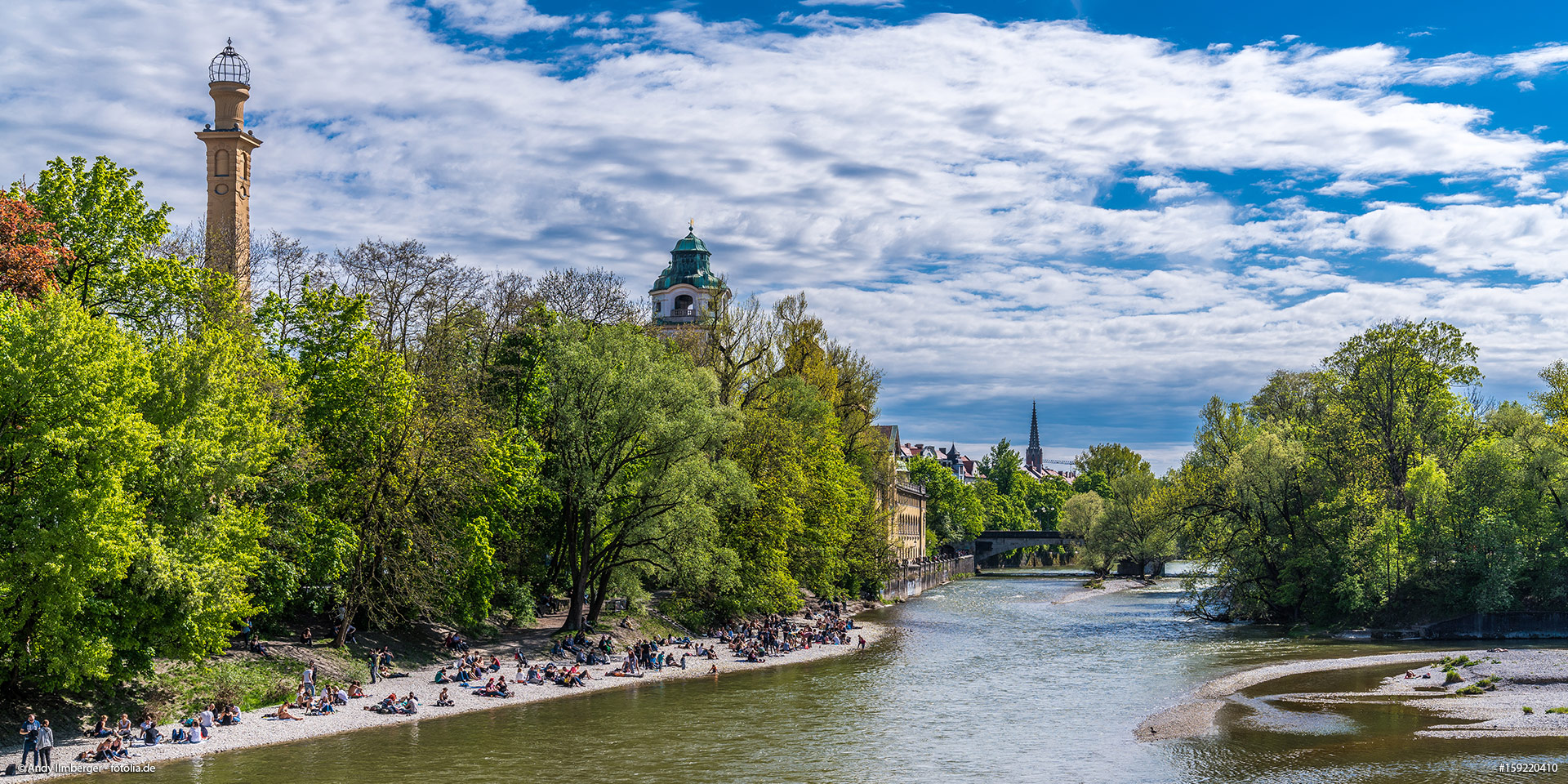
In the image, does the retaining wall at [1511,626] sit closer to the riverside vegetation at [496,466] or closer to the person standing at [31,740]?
the riverside vegetation at [496,466]

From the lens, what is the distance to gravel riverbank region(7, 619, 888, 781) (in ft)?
95.0

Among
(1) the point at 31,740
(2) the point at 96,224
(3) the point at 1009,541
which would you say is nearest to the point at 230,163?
(2) the point at 96,224

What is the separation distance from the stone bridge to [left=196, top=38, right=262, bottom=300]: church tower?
368 feet

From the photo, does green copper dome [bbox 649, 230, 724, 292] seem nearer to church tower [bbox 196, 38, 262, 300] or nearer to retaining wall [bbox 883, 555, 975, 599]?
retaining wall [bbox 883, 555, 975, 599]

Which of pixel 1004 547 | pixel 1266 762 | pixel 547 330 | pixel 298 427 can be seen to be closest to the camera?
pixel 1266 762

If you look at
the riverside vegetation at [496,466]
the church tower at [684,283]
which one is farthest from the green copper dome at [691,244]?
the riverside vegetation at [496,466]

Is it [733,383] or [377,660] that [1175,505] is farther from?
[377,660]

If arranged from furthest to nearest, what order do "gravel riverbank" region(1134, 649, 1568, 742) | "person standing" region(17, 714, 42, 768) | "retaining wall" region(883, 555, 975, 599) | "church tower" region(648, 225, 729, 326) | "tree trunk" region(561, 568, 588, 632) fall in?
"church tower" region(648, 225, 729, 326) < "retaining wall" region(883, 555, 975, 599) < "tree trunk" region(561, 568, 588, 632) < "gravel riverbank" region(1134, 649, 1568, 742) < "person standing" region(17, 714, 42, 768)

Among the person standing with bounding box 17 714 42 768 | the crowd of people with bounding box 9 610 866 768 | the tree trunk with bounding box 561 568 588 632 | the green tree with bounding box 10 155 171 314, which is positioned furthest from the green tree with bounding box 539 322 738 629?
the person standing with bounding box 17 714 42 768

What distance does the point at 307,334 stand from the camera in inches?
1668

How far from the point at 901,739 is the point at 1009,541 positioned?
11888 centimetres

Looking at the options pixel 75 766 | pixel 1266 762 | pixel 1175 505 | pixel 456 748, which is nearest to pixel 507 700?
pixel 456 748

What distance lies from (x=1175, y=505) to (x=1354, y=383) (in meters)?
13.3

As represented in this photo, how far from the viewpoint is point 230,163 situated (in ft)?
178
